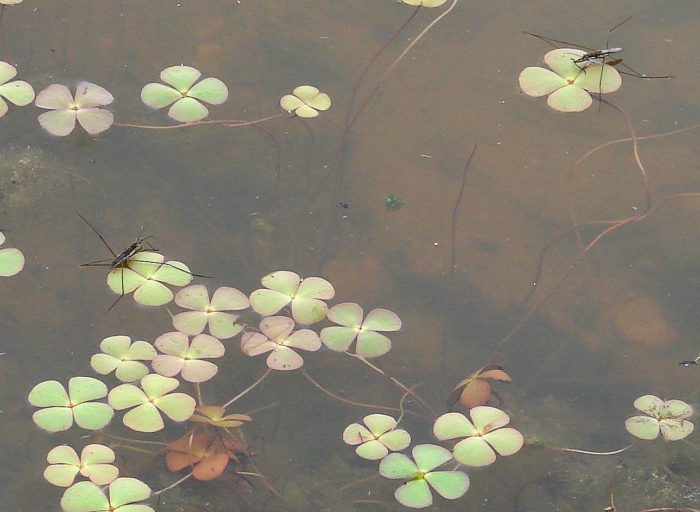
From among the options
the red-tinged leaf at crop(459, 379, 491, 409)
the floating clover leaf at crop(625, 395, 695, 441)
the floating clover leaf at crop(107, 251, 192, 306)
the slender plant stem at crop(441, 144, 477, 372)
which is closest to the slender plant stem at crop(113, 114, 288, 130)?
the floating clover leaf at crop(107, 251, 192, 306)

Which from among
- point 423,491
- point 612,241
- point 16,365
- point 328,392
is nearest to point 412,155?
point 612,241

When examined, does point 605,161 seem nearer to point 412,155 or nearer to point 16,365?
point 412,155

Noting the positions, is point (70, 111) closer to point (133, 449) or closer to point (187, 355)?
point (187, 355)

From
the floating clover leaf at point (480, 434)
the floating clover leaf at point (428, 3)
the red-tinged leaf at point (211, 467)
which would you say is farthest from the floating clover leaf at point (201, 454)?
the floating clover leaf at point (428, 3)

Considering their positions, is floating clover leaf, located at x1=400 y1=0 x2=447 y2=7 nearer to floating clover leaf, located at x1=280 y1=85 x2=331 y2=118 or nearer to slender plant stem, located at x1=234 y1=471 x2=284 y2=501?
floating clover leaf, located at x1=280 y1=85 x2=331 y2=118

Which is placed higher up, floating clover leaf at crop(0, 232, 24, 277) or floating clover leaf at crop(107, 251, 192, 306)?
floating clover leaf at crop(107, 251, 192, 306)

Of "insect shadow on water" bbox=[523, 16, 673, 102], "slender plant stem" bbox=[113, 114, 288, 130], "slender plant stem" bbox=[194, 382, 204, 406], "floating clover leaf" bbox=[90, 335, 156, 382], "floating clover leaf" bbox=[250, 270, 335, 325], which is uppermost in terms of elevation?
"insect shadow on water" bbox=[523, 16, 673, 102]
